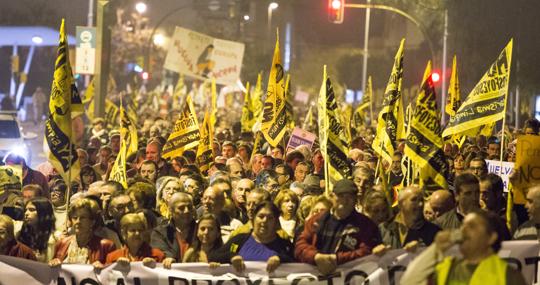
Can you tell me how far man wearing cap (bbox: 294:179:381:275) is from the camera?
9.00 m

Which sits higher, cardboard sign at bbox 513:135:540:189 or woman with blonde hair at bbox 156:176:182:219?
cardboard sign at bbox 513:135:540:189

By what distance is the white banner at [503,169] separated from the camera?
43.4ft

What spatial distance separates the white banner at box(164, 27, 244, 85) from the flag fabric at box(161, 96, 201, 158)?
14257 mm

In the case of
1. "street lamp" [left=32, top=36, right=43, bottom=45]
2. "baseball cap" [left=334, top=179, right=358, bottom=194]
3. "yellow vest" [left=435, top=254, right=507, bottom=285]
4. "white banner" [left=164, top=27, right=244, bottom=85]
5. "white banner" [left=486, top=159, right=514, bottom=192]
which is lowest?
"yellow vest" [left=435, top=254, right=507, bottom=285]

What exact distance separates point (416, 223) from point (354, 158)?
7422mm

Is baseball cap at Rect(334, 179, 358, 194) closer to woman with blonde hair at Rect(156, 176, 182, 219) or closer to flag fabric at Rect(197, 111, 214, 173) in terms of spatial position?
woman with blonde hair at Rect(156, 176, 182, 219)

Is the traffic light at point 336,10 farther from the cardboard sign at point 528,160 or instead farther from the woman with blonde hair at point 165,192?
the cardboard sign at point 528,160

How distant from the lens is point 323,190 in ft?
42.8

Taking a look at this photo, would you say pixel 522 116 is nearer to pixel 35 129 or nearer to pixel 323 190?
pixel 35 129

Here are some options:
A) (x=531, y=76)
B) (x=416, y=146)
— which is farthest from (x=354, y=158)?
(x=531, y=76)

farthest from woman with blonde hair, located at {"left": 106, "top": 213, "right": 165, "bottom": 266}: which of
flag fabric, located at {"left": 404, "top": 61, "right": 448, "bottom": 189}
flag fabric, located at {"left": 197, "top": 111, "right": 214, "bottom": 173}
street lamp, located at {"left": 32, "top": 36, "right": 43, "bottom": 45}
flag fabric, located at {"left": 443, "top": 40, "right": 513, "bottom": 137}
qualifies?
street lamp, located at {"left": 32, "top": 36, "right": 43, "bottom": 45}

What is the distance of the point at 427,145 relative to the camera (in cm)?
1145


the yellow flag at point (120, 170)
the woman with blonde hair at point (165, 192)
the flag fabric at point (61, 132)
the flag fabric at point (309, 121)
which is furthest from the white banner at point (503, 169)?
the flag fabric at point (309, 121)

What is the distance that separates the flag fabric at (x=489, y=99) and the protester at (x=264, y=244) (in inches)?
202
